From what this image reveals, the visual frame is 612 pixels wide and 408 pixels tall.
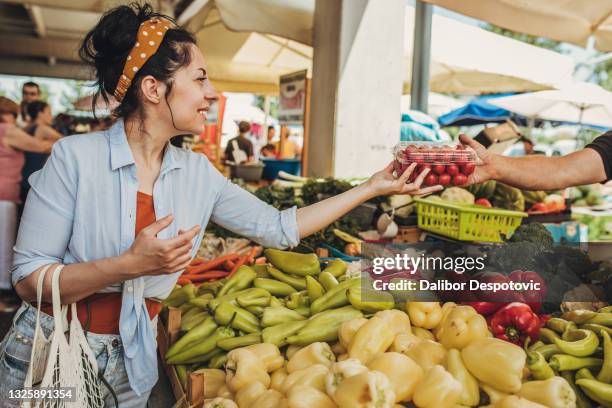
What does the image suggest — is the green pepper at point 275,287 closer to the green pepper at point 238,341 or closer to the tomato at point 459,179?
the green pepper at point 238,341

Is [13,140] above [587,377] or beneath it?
above

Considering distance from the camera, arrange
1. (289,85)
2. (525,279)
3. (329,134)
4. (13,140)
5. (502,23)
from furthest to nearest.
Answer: (289,85), (329,134), (13,140), (502,23), (525,279)

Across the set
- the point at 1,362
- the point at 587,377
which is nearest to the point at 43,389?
the point at 1,362

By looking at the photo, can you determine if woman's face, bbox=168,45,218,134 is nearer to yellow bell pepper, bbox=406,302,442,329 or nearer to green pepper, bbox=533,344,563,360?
yellow bell pepper, bbox=406,302,442,329

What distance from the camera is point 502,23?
5.12 meters

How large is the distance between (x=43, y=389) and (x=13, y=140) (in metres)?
4.75

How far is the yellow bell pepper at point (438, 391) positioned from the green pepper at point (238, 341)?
824mm

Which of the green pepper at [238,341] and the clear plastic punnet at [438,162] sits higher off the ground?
the clear plastic punnet at [438,162]

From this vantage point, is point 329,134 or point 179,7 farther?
point 179,7

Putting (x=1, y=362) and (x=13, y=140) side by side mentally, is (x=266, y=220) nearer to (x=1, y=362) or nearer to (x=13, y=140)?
(x=1, y=362)

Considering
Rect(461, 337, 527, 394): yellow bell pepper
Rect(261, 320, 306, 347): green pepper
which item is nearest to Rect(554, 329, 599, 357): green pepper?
Rect(461, 337, 527, 394): yellow bell pepper

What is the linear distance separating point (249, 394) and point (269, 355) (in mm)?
225

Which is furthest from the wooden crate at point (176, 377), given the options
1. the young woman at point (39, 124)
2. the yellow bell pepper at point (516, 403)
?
the young woman at point (39, 124)

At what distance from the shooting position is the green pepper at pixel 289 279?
2.76 m
